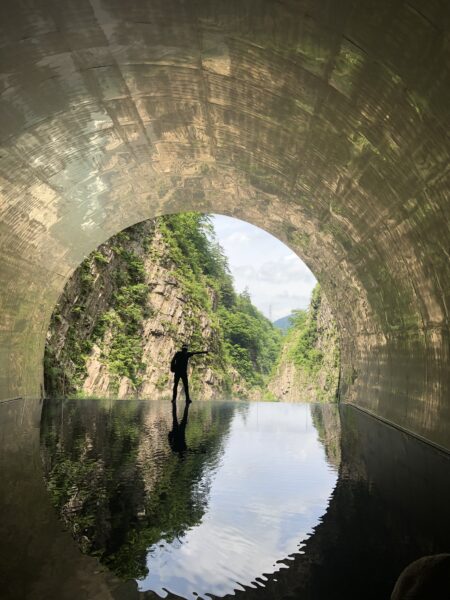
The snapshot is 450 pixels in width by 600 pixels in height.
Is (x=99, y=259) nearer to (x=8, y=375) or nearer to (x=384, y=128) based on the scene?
(x=8, y=375)

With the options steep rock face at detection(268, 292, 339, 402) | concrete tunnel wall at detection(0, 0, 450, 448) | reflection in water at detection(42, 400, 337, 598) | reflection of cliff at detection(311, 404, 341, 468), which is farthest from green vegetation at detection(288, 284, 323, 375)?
reflection in water at detection(42, 400, 337, 598)

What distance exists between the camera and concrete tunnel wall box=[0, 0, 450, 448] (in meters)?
5.48

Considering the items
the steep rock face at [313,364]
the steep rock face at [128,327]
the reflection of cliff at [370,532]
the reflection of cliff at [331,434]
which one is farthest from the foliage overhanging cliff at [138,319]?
the reflection of cliff at [370,532]

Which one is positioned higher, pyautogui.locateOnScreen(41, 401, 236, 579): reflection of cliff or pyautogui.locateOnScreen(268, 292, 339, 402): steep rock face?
pyautogui.locateOnScreen(268, 292, 339, 402): steep rock face

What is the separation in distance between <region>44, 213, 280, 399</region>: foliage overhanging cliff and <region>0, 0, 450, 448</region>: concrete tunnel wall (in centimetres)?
968

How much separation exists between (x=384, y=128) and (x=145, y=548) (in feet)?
15.7

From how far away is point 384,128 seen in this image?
250 inches

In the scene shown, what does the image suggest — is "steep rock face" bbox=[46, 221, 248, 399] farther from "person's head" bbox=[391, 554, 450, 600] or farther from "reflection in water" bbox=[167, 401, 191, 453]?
"person's head" bbox=[391, 554, 450, 600]

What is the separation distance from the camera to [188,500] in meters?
4.88

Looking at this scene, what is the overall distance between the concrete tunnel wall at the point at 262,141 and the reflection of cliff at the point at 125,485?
11.9 ft

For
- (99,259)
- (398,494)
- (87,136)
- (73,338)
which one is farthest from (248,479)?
(99,259)

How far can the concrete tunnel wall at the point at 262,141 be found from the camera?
18.0 feet

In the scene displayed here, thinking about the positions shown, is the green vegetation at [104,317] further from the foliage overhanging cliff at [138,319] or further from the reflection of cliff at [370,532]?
the reflection of cliff at [370,532]

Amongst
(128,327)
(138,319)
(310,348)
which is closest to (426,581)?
(128,327)
